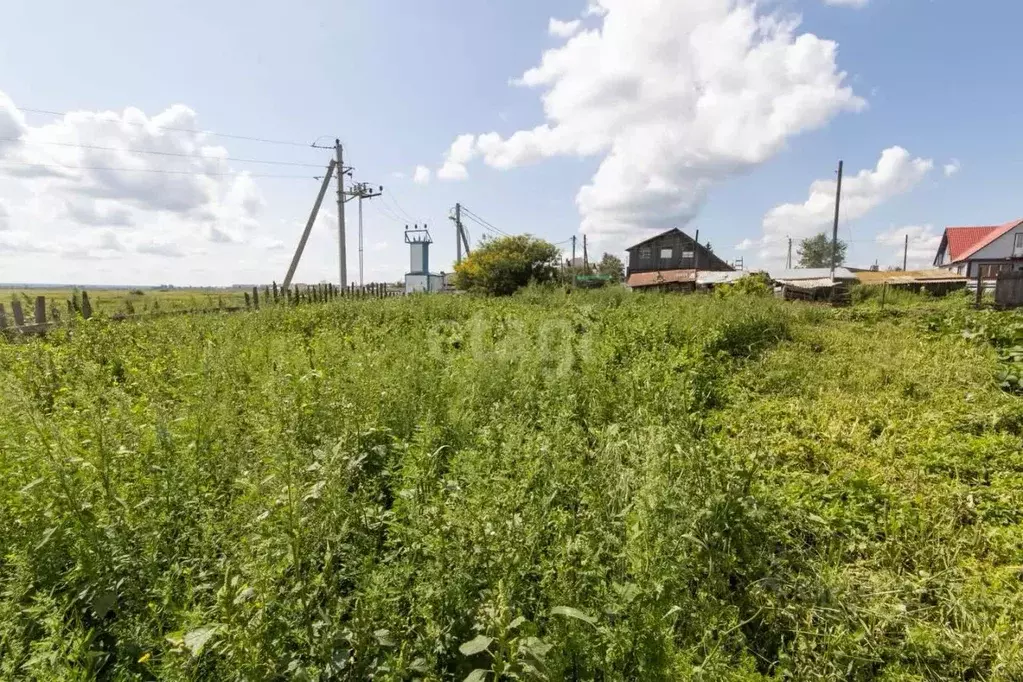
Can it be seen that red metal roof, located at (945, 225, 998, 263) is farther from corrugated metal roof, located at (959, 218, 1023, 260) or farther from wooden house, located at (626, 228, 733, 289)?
wooden house, located at (626, 228, 733, 289)

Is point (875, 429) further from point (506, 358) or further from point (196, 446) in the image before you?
point (196, 446)

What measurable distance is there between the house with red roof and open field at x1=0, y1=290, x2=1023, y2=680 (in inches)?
1364

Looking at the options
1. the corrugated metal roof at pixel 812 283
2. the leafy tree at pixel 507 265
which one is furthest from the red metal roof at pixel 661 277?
the leafy tree at pixel 507 265

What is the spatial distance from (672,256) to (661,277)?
21.2ft

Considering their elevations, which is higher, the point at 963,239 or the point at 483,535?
the point at 963,239

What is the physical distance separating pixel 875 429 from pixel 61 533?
570cm

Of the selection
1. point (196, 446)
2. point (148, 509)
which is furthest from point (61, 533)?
point (196, 446)

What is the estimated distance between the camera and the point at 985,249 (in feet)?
106

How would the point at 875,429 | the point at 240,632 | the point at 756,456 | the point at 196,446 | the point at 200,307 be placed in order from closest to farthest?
the point at 240,632 → the point at 196,446 → the point at 756,456 → the point at 875,429 → the point at 200,307

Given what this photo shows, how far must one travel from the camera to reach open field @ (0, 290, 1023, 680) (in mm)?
1534

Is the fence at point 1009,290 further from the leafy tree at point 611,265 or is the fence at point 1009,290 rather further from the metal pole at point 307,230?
the leafy tree at point 611,265

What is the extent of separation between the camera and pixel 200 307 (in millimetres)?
9984

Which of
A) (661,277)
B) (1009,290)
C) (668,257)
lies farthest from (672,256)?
(1009,290)

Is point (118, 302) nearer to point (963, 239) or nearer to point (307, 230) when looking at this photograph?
point (307, 230)
